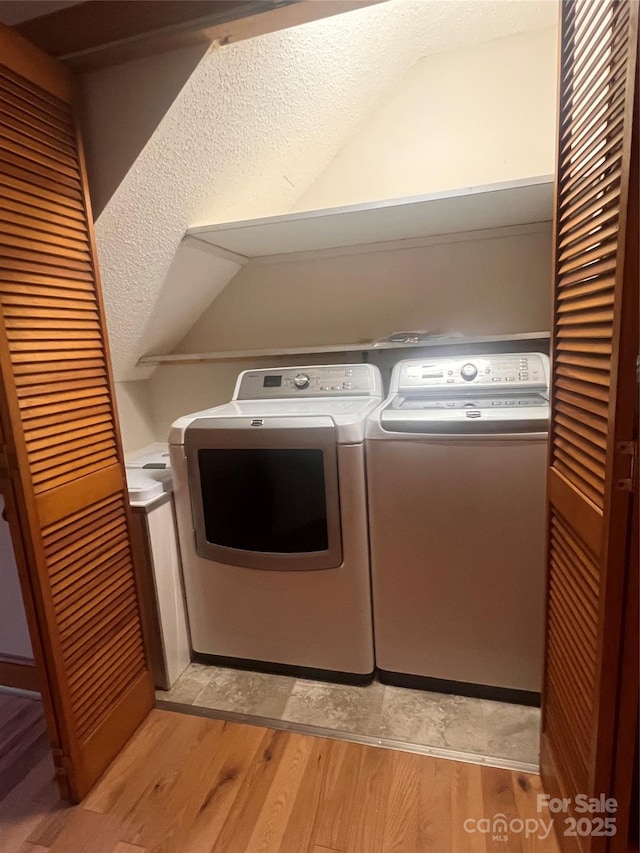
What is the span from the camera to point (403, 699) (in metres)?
1.74

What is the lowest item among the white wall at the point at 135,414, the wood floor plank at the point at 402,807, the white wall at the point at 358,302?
the wood floor plank at the point at 402,807

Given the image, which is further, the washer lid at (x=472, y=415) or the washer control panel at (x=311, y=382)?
the washer control panel at (x=311, y=382)

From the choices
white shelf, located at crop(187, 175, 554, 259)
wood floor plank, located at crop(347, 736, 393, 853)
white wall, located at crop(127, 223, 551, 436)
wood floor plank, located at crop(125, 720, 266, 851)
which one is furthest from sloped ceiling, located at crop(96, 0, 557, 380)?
wood floor plank, located at crop(347, 736, 393, 853)

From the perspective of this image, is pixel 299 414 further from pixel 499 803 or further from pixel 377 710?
pixel 499 803

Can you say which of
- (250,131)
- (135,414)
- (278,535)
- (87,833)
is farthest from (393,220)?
(87,833)

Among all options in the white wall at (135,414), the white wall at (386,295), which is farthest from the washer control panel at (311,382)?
the white wall at (135,414)

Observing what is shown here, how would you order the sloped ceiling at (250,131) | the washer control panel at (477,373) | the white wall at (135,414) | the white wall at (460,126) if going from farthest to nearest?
the white wall at (135,414)
the white wall at (460,126)
the washer control panel at (477,373)
the sloped ceiling at (250,131)

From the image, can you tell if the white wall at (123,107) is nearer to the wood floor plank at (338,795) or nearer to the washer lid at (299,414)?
the washer lid at (299,414)

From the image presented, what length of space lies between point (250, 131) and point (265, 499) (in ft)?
4.06

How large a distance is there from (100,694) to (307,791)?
0.66 meters

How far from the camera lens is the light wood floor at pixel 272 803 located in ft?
4.21

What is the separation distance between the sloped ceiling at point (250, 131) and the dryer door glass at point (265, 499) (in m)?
0.75

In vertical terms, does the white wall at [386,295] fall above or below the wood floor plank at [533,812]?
above

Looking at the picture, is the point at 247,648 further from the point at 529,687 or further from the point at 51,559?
the point at 529,687
